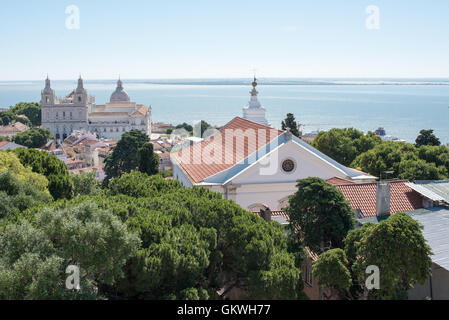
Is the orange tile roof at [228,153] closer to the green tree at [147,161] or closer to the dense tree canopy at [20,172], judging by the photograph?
the dense tree canopy at [20,172]

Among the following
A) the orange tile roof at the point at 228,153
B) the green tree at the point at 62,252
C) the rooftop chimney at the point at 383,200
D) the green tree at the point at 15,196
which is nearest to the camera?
the green tree at the point at 62,252

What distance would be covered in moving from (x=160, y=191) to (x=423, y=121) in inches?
5051

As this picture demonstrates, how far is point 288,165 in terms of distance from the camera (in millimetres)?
17984

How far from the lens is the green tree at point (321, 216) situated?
11.2 meters

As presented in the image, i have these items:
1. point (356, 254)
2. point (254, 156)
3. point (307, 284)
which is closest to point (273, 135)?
point (254, 156)

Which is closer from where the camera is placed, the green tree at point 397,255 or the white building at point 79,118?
the green tree at point 397,255

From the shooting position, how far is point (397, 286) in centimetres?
923

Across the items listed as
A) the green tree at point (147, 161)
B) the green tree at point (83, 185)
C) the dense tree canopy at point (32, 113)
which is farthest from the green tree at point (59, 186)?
the dense tree canopy at point (32, 113)

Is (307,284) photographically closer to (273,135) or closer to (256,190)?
(256,190)

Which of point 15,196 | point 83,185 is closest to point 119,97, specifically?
point 83,185

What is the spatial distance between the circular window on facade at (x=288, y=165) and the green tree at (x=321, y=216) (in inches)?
249

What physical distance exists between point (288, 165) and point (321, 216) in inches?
265

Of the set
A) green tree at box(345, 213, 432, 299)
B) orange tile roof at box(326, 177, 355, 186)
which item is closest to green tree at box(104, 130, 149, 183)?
orange tile roof at box(326, 177, 355, 186)

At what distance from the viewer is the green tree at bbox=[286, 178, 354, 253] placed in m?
11.2
